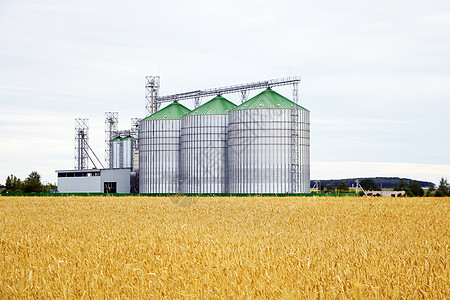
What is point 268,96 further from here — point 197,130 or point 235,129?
point 197,130

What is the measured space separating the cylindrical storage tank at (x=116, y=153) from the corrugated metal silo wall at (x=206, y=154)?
33276mm

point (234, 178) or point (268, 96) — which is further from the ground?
point (268, 96)

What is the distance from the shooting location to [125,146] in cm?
10612

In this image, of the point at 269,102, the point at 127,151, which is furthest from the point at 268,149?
the point at 127,151

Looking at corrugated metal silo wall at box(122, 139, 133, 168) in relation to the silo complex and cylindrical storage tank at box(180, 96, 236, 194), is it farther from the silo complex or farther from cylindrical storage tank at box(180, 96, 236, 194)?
cylindrical storage tank at box(180, 96, 236, 194)

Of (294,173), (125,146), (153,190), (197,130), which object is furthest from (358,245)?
(125,146)

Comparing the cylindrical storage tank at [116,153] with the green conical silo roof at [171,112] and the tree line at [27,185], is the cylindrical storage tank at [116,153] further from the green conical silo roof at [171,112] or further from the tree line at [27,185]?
the tree line at [27,185]

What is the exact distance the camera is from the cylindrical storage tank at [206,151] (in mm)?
75562

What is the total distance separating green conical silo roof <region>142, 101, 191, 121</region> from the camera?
3320 inches

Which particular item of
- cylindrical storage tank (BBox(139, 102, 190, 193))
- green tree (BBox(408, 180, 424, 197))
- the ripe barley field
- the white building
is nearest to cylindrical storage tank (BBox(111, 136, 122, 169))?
the white building

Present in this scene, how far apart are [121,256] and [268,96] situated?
64.3 m

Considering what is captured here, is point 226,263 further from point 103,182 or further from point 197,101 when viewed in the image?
point 103,182

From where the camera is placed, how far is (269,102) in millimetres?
71438

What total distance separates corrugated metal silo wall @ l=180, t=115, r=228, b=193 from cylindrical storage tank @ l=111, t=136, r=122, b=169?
33.3m
